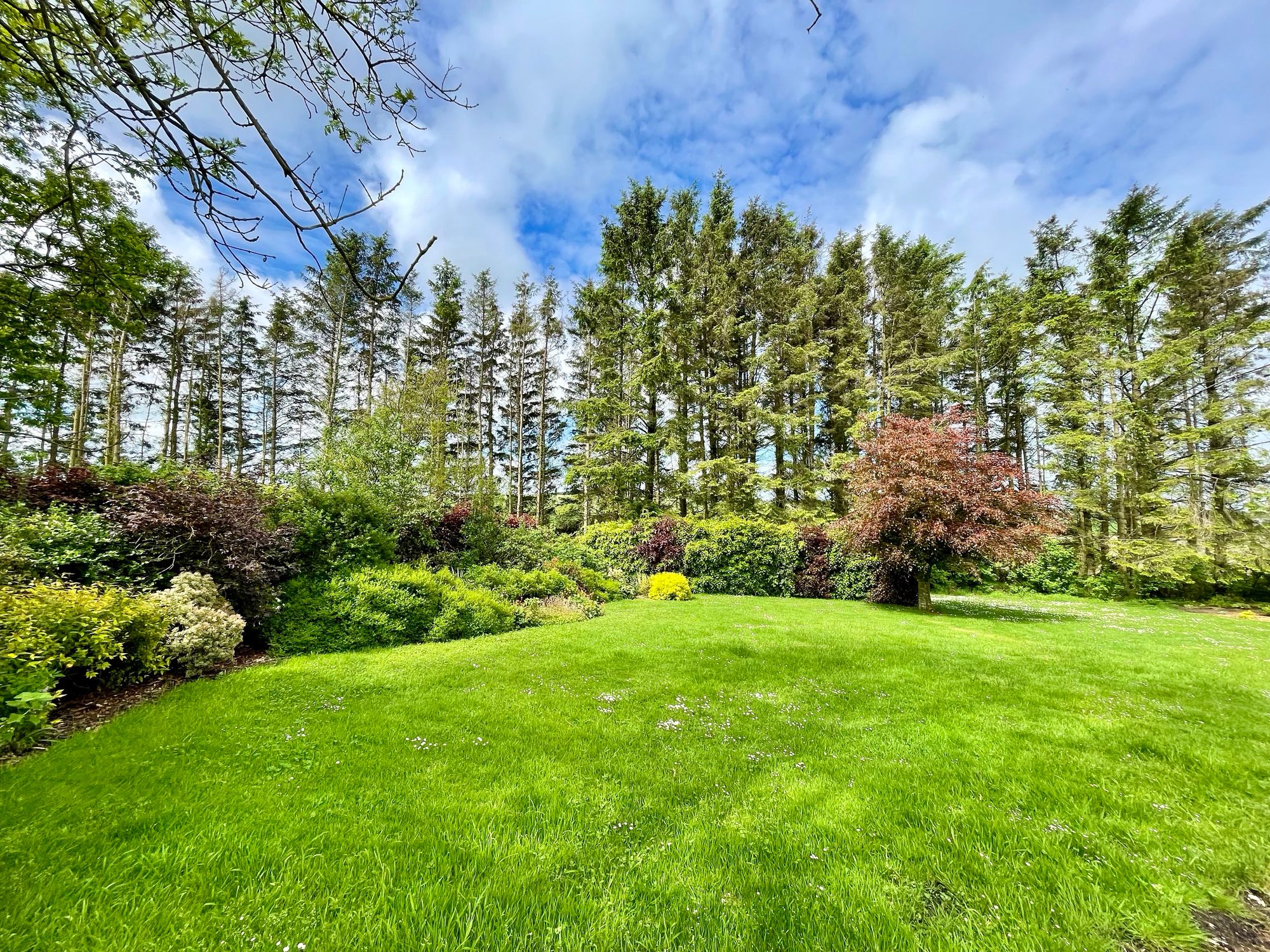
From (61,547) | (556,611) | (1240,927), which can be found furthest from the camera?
(556,611)

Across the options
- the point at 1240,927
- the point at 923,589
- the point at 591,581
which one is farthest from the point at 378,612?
the point at 923,589

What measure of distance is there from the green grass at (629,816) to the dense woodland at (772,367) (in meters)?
7.97

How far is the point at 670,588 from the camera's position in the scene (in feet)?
40.5

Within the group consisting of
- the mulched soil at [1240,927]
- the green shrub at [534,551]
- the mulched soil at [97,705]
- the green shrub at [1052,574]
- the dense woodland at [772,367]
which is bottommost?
the green shrub at [1052,574]

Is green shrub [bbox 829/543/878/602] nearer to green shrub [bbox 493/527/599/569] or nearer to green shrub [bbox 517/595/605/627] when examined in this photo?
green shrub [bbox 493/527/599/569]

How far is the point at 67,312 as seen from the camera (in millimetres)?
4078

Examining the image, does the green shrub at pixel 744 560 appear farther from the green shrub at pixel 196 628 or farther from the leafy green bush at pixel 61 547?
the leafy green bush at pixel 61 547

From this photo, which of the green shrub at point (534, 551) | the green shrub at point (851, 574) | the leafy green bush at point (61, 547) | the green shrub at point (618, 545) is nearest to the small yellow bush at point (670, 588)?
the green shrub at point (618, 545)

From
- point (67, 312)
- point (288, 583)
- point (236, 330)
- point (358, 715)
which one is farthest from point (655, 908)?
point (236, 330)

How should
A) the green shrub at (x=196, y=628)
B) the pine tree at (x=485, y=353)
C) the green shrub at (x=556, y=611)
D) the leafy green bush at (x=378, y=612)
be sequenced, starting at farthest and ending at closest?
the pine tree at (x=485, y=353), the green shrub at (x=556, y=611), the leafy green bush at (x=378, y=612), the green shrub at (x=196, y=628)

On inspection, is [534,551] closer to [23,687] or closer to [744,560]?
[744,560]

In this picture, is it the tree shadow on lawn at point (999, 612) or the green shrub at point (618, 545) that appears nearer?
the tree shadow on lawn at point (999, 612)

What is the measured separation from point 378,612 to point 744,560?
10913 mm

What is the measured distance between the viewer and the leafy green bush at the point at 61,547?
434 cm
